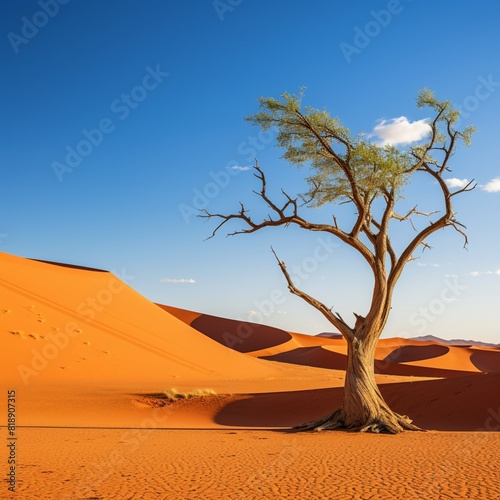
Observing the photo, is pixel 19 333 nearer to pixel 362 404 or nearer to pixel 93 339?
pixel 93 339

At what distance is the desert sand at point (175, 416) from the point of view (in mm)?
7398

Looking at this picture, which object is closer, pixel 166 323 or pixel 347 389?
pixel 347 389

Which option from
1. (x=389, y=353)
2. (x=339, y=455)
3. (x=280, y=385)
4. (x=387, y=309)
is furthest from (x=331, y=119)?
(x=389, y=353)

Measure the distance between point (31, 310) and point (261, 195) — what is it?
21.9m

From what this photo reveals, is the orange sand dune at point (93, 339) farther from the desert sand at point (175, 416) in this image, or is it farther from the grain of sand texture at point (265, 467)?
the grain of sand texture at point (265, 467)

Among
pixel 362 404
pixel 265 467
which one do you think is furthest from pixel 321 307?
pixel 265 467

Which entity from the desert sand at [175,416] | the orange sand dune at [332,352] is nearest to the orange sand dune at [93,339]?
the desert sand at [175,416]

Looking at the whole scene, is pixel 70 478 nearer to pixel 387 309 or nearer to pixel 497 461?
pixel 497 461

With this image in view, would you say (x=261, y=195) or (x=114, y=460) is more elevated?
(x=261, y=195)

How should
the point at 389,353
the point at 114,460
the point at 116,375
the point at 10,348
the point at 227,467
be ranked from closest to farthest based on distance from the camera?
the point at 227,467
the point at 114,460
the point at 10,348
the point at 116,375
the point at 389,353

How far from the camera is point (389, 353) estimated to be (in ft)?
212

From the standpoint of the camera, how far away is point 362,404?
1298 cm

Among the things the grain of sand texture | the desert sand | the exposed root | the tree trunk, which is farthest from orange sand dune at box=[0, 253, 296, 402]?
the grain of sand texture

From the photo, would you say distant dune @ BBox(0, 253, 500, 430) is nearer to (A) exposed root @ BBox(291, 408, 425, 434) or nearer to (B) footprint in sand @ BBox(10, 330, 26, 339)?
(B) footprint in sand @ BBox(10, 330, 26, 339)
